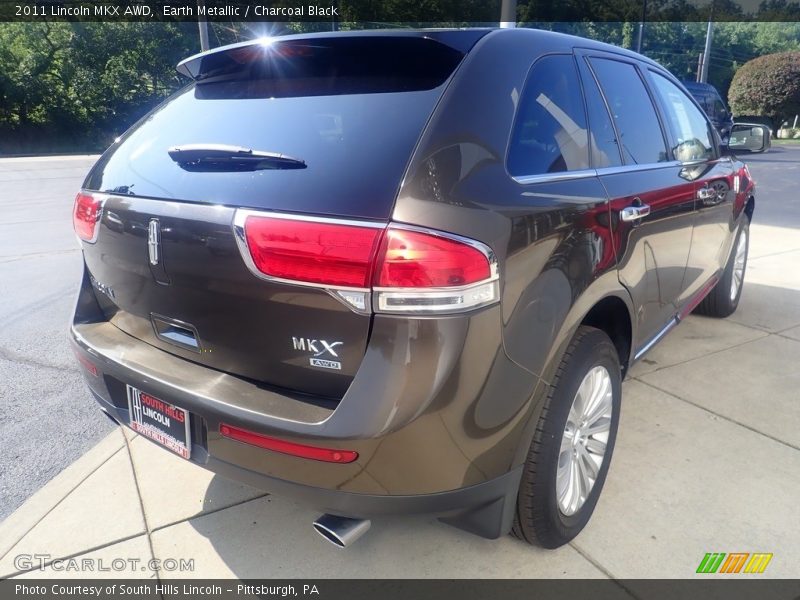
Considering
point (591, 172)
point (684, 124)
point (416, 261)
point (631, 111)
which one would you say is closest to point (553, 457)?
point (416, 261)

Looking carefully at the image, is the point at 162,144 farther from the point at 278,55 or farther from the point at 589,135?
Result: the point at 589,135

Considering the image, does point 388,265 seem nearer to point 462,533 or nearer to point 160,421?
point 160,421

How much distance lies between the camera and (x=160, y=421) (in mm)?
2008

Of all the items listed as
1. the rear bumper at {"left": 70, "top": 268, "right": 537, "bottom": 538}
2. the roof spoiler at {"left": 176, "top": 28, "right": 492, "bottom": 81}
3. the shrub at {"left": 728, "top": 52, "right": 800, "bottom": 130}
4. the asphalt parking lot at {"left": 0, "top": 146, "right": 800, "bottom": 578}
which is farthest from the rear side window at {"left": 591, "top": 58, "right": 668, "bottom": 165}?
the shrub at {"left": 728, "top": 52, "right": 800, "bottom": 130}

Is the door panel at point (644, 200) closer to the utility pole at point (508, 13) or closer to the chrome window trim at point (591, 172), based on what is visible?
the chrome window trim at point (591, 172)

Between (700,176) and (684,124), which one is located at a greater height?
(684,124)

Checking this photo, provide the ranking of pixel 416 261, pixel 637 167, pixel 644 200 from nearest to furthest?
pixel 416 261 → pixel 644 200 → pixel 637 167

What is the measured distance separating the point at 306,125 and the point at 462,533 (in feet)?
5.26

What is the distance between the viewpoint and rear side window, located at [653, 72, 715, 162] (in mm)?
3264

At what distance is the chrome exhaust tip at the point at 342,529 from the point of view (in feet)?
5.87

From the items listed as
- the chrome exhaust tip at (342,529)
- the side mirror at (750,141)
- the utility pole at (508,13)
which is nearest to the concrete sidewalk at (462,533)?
the chrome exhaust tip at (342,529)

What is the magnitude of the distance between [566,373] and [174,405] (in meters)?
1.27

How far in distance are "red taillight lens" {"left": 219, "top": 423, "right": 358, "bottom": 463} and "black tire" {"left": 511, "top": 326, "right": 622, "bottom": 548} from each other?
0.67 meters

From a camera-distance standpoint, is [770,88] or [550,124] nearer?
[550,124]
